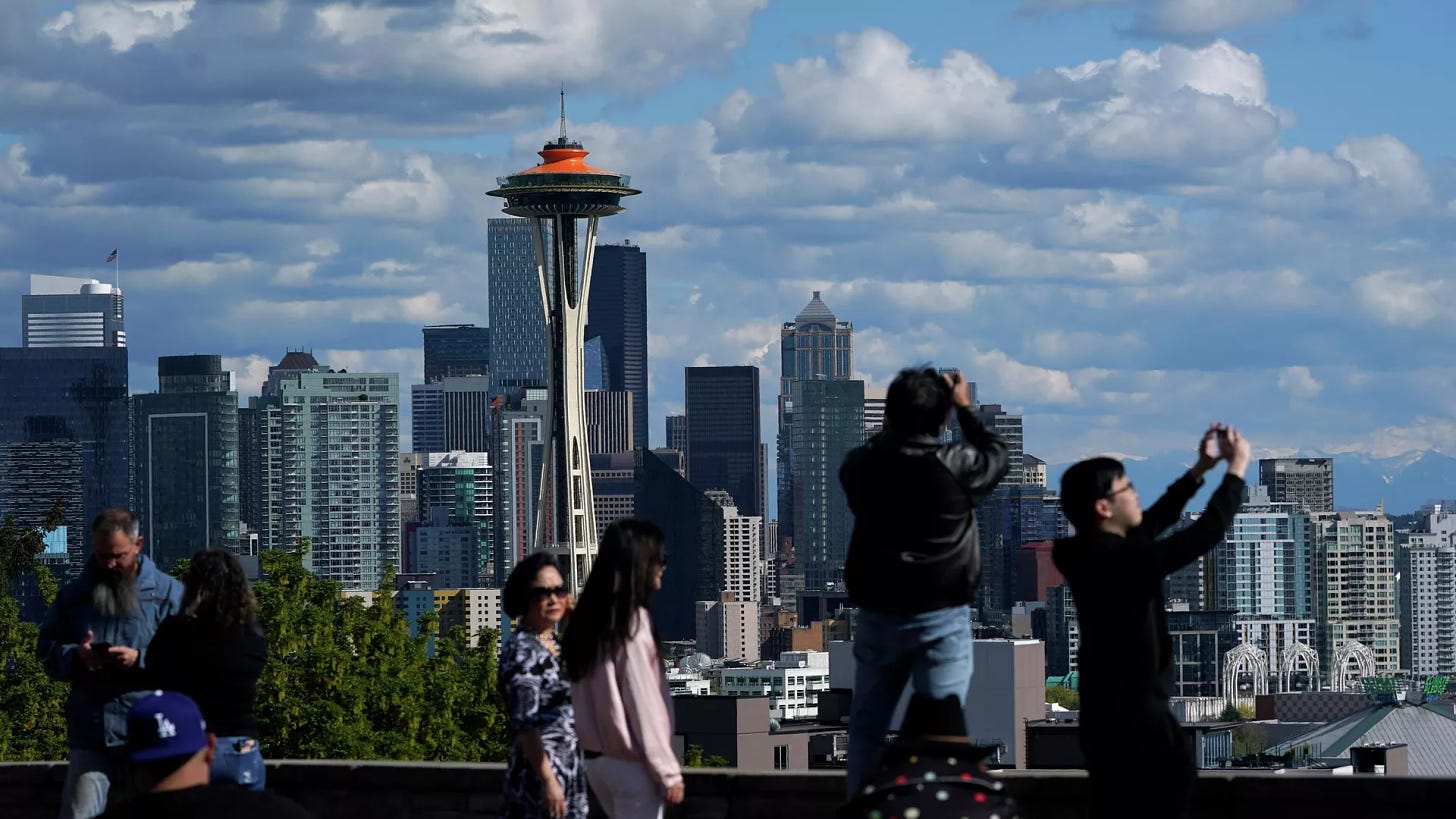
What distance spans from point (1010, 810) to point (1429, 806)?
224cm

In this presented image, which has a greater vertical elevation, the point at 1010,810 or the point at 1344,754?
the point at 1010,810

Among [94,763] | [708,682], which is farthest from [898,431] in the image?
[708,682]

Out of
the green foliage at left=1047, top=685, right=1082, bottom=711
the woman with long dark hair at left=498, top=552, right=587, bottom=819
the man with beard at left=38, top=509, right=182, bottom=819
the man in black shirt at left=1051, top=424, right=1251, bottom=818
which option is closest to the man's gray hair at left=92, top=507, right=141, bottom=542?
the man with beard at left=38, top=509, right=182, bottom=819

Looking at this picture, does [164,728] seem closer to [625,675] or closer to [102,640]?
[625,675]

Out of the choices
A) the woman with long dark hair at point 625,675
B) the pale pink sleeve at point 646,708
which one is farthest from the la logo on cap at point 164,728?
the pale pink sleeve at point 646,708

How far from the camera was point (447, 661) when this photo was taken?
42.9m

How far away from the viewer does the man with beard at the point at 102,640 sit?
1009 centimetres

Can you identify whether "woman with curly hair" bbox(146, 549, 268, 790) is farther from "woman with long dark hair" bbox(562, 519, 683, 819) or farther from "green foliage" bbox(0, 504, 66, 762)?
"green foliage" bbox(0, 504, 66, 762)

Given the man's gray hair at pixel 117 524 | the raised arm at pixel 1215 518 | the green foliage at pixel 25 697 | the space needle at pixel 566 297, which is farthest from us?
the space needle at pixel 566 297

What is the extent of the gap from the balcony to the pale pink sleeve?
62.1 inches

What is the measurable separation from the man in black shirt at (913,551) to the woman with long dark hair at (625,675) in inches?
28.4

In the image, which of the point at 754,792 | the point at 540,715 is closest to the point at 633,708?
the point at 540,715

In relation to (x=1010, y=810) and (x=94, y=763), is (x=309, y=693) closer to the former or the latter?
(x=94, y=763)

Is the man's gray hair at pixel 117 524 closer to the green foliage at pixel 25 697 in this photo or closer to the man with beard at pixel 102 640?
the man with beard at pixel 102 640
